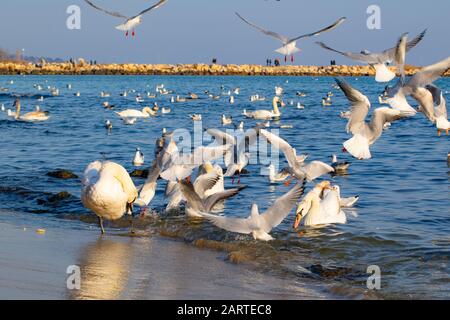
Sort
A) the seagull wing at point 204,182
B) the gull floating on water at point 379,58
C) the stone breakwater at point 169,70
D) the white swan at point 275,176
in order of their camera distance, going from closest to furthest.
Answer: the gull floating on water at point 379,58 → the seagull wing at point 204,182 → the white swan at point 275,176 → the stone breakwater at point 169,70

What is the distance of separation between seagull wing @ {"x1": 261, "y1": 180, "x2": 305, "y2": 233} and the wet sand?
0.59 metres

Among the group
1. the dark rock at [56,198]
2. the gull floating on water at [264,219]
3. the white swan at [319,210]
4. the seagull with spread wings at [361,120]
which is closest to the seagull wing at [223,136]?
the white swan at [319,210]

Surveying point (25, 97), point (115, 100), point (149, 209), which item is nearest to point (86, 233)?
point (149, 209)

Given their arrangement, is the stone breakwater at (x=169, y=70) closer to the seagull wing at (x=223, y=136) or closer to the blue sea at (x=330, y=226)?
the blue sea at (x=330, y=226)

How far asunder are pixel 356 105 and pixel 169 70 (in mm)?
95726

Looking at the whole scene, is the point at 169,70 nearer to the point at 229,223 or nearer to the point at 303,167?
the point at 303,167

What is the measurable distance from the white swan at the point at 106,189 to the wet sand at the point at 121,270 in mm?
370

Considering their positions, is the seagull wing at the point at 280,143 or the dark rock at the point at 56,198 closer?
the seagull wing at the point at 280,143

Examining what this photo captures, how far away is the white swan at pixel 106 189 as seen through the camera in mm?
8406

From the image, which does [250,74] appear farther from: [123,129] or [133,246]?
[133,246]

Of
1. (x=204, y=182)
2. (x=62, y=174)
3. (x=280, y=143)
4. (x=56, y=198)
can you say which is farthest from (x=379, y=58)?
(x=62, y=174)

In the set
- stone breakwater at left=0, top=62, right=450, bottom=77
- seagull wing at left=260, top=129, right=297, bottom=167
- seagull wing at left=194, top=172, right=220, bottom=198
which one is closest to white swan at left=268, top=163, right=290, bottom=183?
seagull wing at left=260, top=129, right=297, bottom=167

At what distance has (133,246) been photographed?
8391 mm
